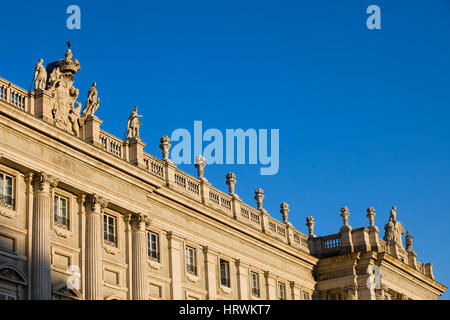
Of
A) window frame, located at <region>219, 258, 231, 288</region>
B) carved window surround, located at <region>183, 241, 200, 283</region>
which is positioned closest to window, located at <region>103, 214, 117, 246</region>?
carved window surround, located at <region>183, 241, 200, 283</region>

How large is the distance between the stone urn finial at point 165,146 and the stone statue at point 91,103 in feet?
21.8

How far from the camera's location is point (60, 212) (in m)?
40.3

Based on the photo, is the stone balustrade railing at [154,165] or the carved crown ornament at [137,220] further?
the stone balustrade railing at [154,165]

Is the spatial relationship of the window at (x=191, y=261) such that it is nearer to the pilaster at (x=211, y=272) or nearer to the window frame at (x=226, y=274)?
the pilaster at (x=211, y=272)

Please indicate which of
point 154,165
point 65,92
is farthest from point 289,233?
point 65,92

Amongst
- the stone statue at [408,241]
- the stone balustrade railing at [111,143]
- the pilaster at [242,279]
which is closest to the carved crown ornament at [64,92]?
the stone balustrade railing at [111,143]

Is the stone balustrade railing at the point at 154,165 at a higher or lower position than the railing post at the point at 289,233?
higher

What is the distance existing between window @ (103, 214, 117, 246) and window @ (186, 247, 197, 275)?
6.27 m

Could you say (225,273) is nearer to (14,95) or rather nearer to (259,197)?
(259,197)

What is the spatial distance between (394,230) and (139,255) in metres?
30.7

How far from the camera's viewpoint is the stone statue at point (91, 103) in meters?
43.0

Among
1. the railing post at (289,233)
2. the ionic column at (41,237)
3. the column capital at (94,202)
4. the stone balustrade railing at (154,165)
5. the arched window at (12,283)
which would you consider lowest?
the arched window at (12,283)

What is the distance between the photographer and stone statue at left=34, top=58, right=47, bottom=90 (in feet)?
133

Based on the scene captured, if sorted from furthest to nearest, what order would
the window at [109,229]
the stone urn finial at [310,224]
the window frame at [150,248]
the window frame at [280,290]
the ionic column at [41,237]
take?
the stone urn finial at [310,224]
the window frame at [280,290]
the window frame at [150,248]
the window at [109,229]
the ionic column at [41,237]
